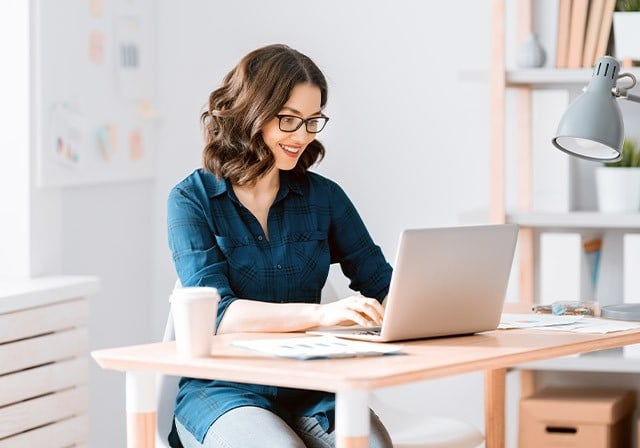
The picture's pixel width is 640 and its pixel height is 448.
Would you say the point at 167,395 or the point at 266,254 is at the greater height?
the point at 266,254

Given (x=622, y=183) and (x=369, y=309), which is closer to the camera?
(x=369, y=309)

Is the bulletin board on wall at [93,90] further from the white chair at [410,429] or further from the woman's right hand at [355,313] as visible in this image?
the woman's right hand at [355,313]

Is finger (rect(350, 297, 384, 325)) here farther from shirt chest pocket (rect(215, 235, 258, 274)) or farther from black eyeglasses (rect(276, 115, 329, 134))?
black eyeglasses (rect(276, 115, 329, 134))

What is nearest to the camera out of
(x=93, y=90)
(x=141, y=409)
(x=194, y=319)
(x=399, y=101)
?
(x=194, y=319)

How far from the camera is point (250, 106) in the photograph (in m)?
2.46

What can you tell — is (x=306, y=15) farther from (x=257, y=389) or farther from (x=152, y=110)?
(x=257, y=389)

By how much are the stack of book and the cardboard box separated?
955 mm

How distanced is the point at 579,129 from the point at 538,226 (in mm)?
1232

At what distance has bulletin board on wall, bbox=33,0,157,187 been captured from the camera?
3.19m

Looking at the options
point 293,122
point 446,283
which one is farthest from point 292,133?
point 446,283

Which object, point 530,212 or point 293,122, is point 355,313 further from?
point 530,212

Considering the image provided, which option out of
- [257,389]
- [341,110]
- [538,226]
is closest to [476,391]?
[538,226]

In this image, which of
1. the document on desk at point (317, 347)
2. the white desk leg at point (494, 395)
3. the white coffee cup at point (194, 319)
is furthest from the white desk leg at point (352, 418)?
the white desk leg at point (494, 395)

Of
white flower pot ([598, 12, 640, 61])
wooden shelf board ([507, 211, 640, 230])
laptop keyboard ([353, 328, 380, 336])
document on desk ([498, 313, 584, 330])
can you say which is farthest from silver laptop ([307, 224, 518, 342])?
white flower pot ([598, 12, 640, 61])
